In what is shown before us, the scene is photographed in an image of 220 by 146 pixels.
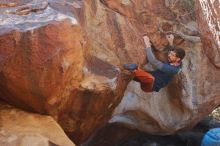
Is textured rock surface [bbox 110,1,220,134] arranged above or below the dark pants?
below

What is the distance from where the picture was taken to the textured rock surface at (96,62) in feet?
15.1

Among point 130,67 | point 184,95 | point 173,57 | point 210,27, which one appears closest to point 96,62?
point 130,67

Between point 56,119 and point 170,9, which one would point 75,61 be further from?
point 170,9

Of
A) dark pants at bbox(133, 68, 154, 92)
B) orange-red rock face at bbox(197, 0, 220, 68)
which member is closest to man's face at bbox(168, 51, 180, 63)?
dark pants at bbox(133, 68, 154, 92)

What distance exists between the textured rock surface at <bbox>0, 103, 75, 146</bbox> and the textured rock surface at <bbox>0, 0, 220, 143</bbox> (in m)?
0.13

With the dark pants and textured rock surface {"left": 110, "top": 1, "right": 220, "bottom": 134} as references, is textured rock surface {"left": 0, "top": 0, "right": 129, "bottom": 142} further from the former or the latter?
textured rock surface {"left": 110, "top": 1, "right": 220, "bottom": 134}

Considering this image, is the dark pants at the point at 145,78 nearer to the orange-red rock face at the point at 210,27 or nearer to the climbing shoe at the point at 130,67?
the climbing shoe at the point at 130,67

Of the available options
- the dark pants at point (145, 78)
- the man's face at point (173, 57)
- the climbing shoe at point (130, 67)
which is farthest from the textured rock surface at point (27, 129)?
the man's face at point (173, 57)

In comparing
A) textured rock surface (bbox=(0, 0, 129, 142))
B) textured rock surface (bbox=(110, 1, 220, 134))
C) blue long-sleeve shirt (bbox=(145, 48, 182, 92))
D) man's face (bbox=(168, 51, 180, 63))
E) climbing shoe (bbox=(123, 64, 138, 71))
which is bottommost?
textured rock surface (bbox=(110, 1, 220, 134))

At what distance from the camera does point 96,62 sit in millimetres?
5738

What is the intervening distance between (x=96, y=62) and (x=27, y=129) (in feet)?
4.78

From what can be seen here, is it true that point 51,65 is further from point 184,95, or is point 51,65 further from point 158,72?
point 184,95

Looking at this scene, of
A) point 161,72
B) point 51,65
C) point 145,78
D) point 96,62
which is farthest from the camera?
point 161,72

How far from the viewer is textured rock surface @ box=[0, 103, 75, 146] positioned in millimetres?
4547
